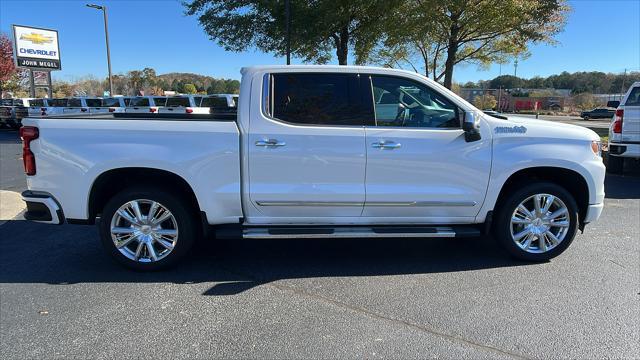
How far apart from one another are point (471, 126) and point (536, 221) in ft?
4.04

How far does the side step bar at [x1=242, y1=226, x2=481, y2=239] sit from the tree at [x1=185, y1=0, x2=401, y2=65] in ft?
48.6

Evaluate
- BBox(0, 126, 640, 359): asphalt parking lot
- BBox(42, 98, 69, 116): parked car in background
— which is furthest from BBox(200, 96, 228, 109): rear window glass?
BBox(0, 126, 640, 359): asphalt parking lot

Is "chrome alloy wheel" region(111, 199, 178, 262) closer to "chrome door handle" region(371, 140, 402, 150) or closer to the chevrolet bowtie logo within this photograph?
"chrome door handle" region(371, 140, 402, 150)

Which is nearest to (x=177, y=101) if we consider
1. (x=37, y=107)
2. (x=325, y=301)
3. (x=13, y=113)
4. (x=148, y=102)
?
(x=148, y=102)

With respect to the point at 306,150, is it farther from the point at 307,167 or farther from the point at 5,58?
the point at 5,58

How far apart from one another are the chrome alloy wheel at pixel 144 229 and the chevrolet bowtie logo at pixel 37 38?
107ft

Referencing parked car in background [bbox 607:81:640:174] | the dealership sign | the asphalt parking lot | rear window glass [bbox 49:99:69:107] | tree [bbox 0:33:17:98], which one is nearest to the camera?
the asphalt parking lot

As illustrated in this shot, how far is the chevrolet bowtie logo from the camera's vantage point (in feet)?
101

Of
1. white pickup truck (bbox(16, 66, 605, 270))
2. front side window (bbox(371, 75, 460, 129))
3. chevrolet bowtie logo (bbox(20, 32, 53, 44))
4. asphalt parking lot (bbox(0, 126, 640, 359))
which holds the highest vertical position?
chevrolet bowtie logo (bbox(20, 32, 53, 44))

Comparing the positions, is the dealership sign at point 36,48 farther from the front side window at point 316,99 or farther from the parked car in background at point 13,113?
the front side window at point 316,99

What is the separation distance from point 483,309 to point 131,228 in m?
3.19

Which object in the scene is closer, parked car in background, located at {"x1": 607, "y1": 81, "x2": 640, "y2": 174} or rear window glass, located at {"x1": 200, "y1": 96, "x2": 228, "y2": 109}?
parked car in background, located at {"x1": 607, "y1": 81, "x2": 640, "y2": 174}

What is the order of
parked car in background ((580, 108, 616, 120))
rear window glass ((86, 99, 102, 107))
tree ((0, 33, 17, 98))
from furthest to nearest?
parked car in background ((580, 108, 616, 120)), tree ((0, 33, 17, 98)), rear window glass ((86, 99, 102, 107))

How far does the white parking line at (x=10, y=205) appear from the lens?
656cm
